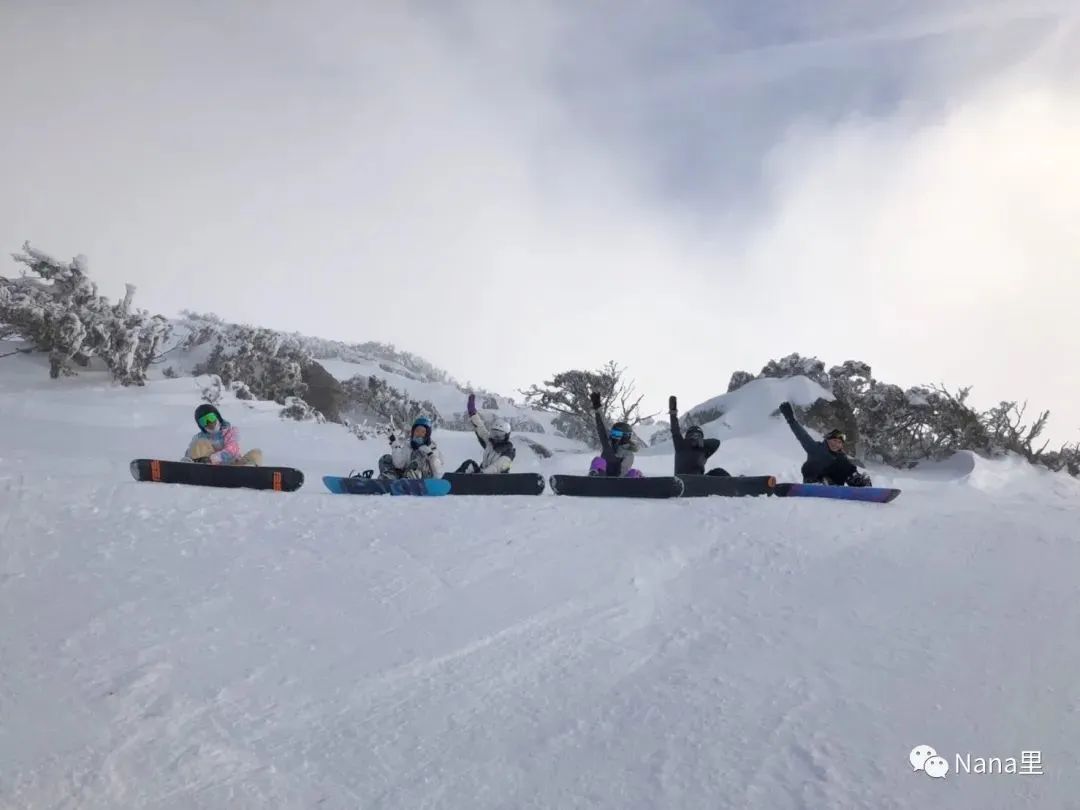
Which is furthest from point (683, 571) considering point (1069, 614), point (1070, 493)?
point (1070, 493)

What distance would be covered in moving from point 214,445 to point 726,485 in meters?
6.71

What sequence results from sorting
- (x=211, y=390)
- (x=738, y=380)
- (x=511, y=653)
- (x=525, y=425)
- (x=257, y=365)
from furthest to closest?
(x=525, y=425)
(x=738, y=380)
(x=257, y=365)
(x=211, y=390)
(x=511, y=653)

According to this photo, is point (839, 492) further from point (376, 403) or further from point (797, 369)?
point (376, 403)

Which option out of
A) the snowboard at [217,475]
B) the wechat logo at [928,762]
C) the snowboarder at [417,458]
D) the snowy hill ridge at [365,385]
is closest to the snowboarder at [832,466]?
the snowboarder at [417,458]

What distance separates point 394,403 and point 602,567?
20.9m

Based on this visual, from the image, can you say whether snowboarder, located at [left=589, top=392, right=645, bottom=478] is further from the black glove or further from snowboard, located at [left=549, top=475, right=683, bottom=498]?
the black glove

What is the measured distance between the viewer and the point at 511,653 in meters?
4.54

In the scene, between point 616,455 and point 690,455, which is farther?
point 690,455

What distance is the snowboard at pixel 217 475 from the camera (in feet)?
29.3

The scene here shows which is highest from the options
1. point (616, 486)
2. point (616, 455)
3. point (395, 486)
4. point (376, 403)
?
point (376, 403)

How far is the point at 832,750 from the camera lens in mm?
3402

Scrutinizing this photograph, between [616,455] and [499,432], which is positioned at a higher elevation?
[499,432]

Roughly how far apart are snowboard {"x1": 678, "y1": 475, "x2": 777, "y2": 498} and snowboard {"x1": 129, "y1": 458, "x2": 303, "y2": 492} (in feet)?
16.2

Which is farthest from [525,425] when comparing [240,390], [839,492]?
[839,492]
